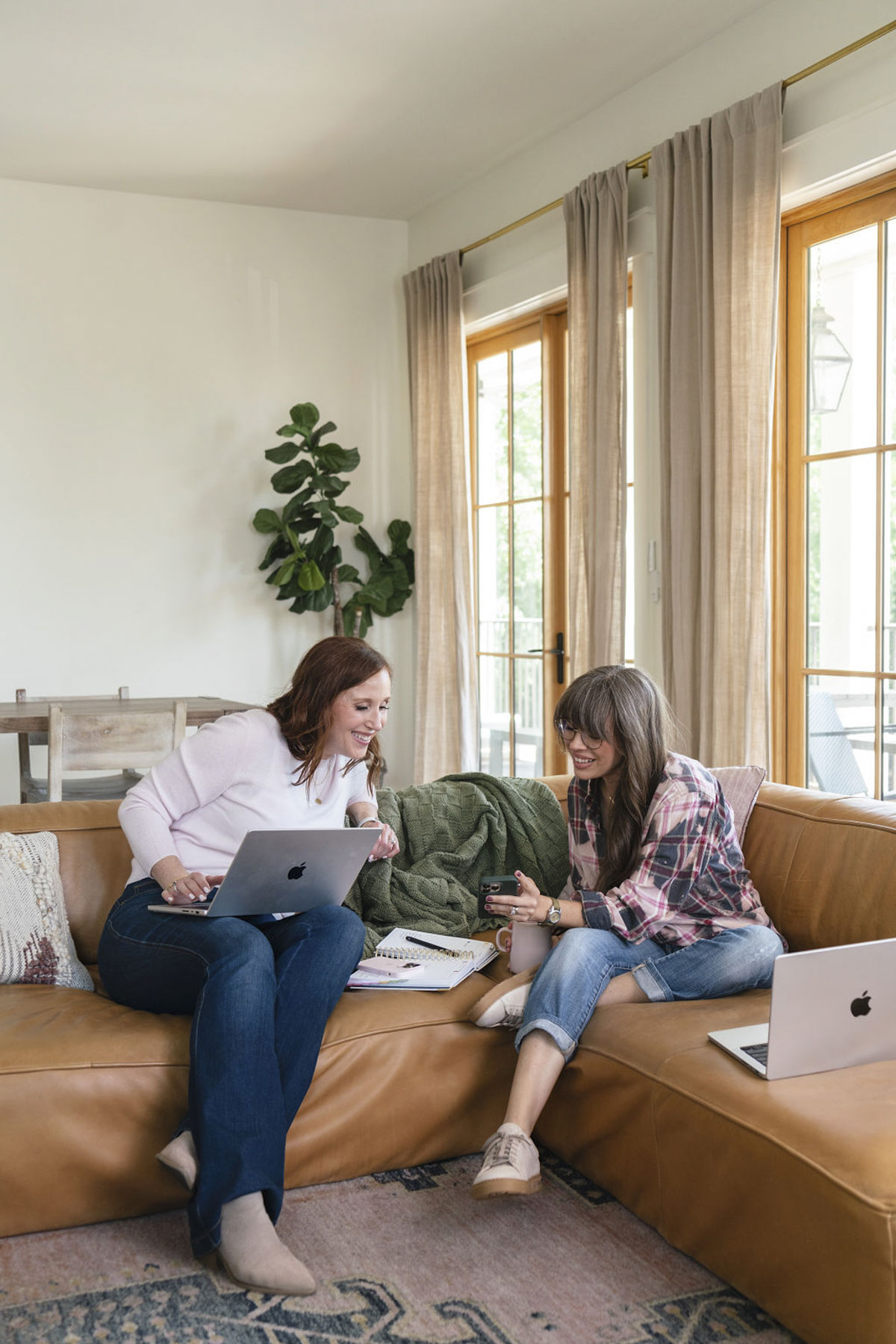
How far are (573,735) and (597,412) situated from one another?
1970 millimetres

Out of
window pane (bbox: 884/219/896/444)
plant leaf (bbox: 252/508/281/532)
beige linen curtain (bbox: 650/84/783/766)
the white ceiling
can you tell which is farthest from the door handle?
the white ceiling

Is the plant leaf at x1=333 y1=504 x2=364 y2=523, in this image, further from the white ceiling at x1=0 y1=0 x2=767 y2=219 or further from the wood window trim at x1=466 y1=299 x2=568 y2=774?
the white ceiling at x1=0 y1=0 x2=767 y2=219

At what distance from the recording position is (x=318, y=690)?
2.34 metres

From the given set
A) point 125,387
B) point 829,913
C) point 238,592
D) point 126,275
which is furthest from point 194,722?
point 829,913

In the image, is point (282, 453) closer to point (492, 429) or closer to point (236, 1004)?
point (492, 429)

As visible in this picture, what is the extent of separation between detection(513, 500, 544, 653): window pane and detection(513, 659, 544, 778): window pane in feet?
0.29

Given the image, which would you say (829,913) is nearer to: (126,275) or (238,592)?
(238,592)

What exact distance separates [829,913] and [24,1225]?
60.6 inches

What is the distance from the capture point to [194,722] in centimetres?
414

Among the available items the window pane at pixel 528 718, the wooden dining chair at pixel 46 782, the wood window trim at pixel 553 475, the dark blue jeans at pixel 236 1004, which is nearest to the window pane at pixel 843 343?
the wood window trim at pixel 553 475

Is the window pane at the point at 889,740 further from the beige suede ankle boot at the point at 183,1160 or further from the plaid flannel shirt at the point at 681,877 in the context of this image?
the beige suede ankle boot at the point at 183,1160

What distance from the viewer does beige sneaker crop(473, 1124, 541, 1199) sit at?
1842 millimetres

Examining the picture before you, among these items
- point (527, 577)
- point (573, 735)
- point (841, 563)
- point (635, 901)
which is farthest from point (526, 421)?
point (635, 901)

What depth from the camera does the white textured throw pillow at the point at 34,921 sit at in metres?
2.30
